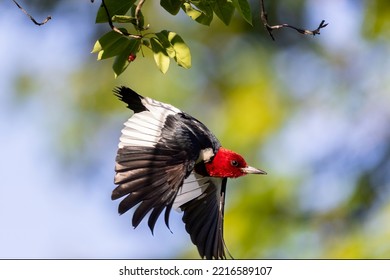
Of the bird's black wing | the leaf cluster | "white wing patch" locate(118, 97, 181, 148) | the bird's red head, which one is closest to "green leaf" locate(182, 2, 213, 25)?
the leaf cluster

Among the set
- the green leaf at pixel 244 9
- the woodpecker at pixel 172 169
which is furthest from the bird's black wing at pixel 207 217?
the green leaf at pixel 244 9

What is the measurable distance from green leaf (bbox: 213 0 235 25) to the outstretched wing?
314 millimetres

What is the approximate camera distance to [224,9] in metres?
1.85

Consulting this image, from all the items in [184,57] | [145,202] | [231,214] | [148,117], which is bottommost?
[231,214]

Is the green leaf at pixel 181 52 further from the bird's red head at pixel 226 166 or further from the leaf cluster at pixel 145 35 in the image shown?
the bird's red head at pixel 226 166

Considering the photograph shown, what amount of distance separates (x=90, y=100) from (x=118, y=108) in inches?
6.2

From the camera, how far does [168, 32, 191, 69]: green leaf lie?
5.90 feet

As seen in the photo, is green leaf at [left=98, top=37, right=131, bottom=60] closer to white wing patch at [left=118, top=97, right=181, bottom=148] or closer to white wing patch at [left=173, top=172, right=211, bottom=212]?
white wing patch at [left=118, top=97, right=181, bottom=148]

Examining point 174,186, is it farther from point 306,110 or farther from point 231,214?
point 306,110

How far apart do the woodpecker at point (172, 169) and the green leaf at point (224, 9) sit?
12.4 inches

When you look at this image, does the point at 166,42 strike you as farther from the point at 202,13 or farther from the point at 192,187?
the point at 192,187

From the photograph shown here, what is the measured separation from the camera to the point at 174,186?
Answer: 1949 mm

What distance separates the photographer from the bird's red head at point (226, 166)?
2264 millimetres

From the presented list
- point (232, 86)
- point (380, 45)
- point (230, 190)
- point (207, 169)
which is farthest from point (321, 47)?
point (207, 169)
